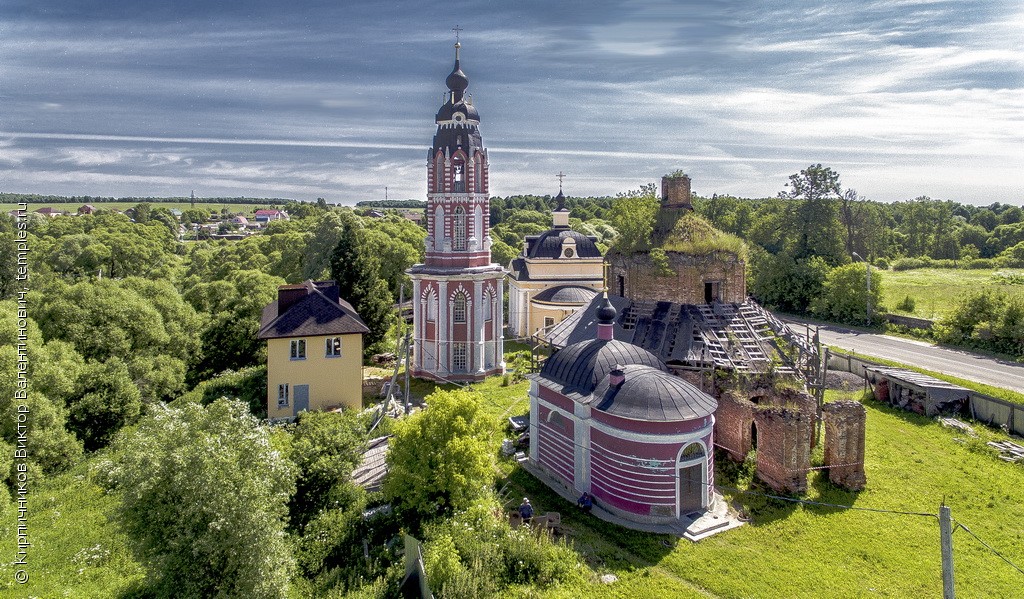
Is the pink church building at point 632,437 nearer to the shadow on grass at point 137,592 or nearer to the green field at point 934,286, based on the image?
the shadow on grass at point 137,592

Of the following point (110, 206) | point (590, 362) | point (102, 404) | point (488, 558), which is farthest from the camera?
point (110, 206)

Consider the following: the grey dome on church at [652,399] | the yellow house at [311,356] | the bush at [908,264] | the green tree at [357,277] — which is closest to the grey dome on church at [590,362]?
the grey dome on church at [652,399]

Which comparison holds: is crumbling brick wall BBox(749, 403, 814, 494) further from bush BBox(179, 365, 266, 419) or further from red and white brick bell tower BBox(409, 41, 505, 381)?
bush BBox(179, 365, 266, 419)

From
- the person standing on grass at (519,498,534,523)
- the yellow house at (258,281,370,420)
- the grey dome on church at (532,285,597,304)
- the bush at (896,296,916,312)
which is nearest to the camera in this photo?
the person standing on grass at (519,498,534,523)

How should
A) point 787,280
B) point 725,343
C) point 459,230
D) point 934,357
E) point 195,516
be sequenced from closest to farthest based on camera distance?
point 195,516 → point 725,343 → point 459,230 → point 934,357 → point 787,280

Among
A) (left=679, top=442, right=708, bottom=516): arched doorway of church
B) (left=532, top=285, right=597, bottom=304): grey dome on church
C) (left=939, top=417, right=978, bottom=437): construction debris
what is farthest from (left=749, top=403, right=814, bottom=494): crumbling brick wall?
(left=532, top=285, right=597, bottom=304): grey dome on church

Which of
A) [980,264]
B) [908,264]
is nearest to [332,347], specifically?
[908,264]

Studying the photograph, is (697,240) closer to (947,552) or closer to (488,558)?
(947,552)
